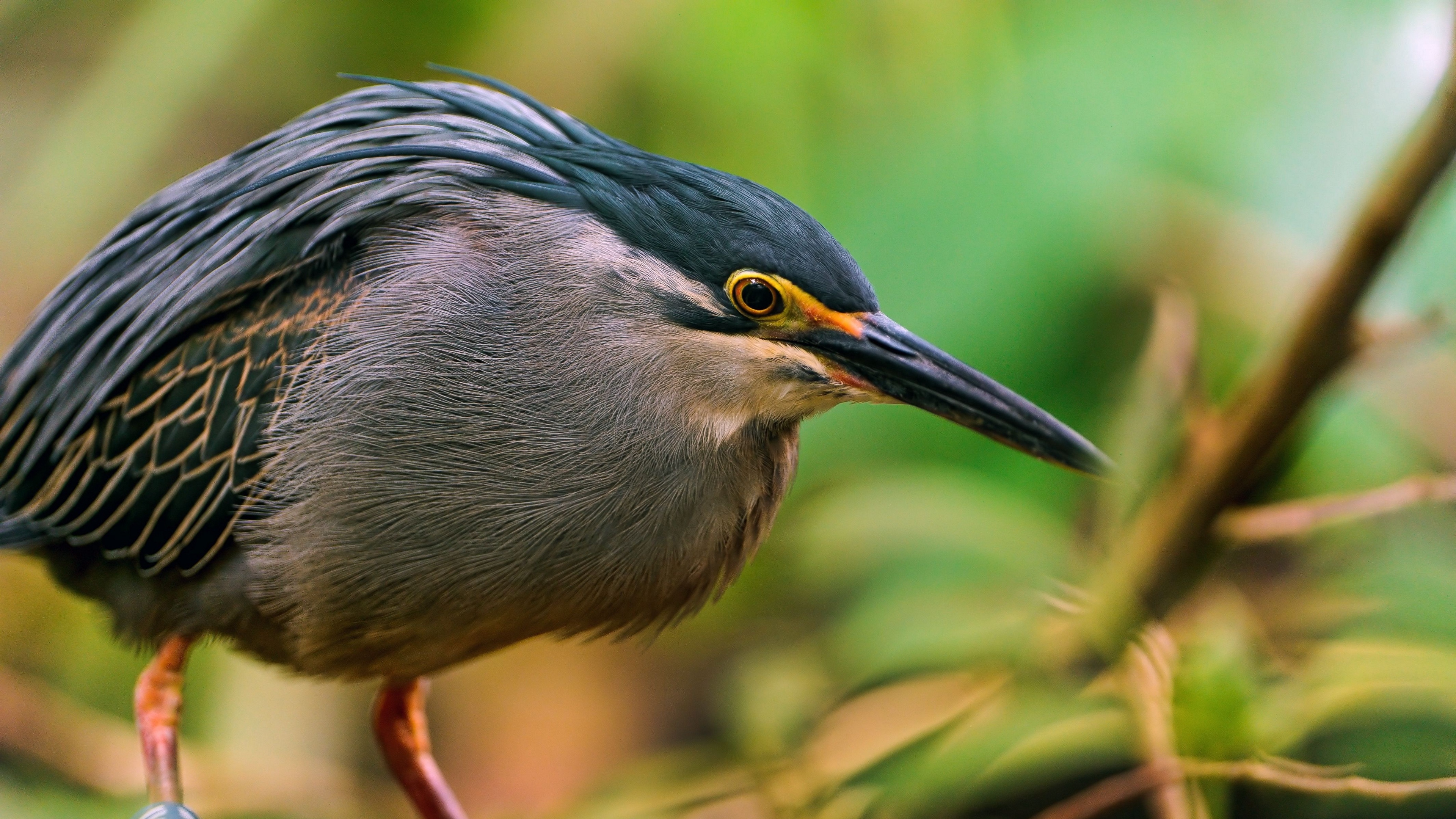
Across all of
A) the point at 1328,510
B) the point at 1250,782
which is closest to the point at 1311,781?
the point at 1250,782

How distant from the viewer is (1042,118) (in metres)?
2.53

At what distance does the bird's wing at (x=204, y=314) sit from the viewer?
1583 millimetres

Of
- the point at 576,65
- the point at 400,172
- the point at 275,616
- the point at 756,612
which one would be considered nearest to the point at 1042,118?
the point at 576,65

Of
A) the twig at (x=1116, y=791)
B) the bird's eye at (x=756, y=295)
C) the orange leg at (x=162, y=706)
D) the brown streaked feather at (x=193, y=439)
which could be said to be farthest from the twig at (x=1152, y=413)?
the orange leg at (x=162, y=706)

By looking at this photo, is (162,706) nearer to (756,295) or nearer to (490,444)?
(490,444)

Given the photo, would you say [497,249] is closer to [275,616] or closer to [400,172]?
Result: [400,172]

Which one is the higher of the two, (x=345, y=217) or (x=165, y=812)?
(x=345, y=217)

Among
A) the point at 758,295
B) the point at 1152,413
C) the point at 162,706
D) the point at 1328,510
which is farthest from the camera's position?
the point at 1152,413

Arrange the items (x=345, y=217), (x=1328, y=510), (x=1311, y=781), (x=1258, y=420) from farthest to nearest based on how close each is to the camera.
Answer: (x=1328, y=510) < (x=1258, y=420) < (x=1311, y=781) < (x=345, y=217)

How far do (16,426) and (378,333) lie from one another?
2.58 ft

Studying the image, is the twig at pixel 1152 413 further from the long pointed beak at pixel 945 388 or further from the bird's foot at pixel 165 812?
the bird's foot at pixel 165 812

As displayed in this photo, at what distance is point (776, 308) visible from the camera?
143cm

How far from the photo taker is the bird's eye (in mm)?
1415

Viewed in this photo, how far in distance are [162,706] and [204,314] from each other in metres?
0.60
